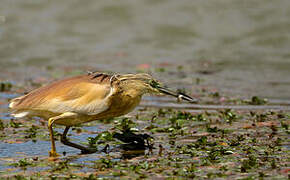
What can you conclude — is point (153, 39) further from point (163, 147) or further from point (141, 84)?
point (141, 84)

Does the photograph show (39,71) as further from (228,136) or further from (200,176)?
(200,176)

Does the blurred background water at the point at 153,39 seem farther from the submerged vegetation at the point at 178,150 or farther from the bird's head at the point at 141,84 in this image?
the bird's head at the point at 141,84

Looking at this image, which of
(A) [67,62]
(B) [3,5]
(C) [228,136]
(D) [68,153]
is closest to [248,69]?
(A) [67,62]

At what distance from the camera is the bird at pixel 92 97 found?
236 inches

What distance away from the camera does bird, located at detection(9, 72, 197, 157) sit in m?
6.00

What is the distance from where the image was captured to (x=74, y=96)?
20.1 feet

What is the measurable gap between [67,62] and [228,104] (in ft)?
20.9

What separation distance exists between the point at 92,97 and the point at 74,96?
0.23 meters

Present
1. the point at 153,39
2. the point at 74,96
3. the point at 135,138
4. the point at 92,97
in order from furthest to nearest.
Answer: the point at 153,39 → the point at 135,138 → the point at 74,96 → the point at 92,97

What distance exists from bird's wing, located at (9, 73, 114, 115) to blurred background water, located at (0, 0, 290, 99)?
5.91 metres

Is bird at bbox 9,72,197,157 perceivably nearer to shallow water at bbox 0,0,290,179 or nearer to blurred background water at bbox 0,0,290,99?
shallow water at bbox 0,0,290,179

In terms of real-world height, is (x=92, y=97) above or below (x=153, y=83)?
below

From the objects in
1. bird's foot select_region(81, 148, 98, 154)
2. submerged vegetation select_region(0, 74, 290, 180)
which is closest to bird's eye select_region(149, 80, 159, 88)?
submerged vegetation select_region(0, 74, 290, 180)

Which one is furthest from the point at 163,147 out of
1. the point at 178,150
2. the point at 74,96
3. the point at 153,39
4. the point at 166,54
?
the point at 153,39
